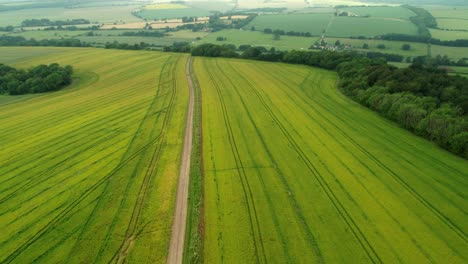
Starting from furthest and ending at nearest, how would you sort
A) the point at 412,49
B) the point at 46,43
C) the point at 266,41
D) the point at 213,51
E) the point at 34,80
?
the point at 266,41, the point at 46,43, the point at 412,49, the point at 213,51, the point at 34,80

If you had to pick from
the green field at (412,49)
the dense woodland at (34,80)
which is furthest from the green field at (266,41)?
the dense woodland at (34,80)

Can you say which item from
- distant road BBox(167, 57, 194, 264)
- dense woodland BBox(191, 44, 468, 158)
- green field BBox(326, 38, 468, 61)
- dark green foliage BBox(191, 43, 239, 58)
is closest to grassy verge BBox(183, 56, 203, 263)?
distant road BBox(167, 57, 194, 264)

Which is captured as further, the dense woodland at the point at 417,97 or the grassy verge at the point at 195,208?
the dense woodland at the point at 417,97

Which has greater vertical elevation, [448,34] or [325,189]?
[448,34]

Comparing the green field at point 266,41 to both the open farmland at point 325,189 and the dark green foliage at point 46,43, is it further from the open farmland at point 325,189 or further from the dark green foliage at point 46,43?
the open farmland at point 325,189

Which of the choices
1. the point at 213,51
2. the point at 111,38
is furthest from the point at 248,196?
the point at 111,38

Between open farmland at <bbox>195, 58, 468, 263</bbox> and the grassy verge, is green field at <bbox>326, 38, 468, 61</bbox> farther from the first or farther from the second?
the grassy verge

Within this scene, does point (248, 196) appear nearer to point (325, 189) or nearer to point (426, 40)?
point (325, 189)
